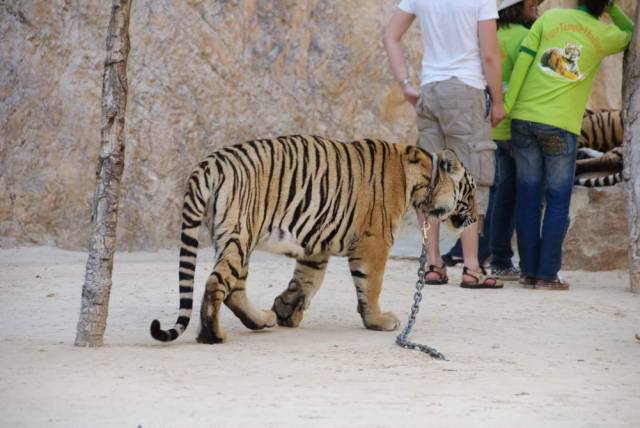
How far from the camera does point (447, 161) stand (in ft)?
24.7

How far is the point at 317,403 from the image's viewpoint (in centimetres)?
507

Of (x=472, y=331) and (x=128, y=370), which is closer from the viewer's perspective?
(x=128, y=370)

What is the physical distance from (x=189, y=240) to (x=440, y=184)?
6.12ft

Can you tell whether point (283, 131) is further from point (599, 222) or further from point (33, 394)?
point (33, 394)

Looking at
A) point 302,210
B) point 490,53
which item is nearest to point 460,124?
point 490,53

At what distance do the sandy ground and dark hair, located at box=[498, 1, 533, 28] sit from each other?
214 cm

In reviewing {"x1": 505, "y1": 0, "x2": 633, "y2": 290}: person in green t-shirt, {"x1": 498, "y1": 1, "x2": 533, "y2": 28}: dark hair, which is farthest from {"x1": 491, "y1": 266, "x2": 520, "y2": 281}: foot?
{"x1": 498, "y1": 1, "x2": 533, "y2": 28}: dark hair

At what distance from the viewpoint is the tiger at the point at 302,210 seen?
21.3 feet

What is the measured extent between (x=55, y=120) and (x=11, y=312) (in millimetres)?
3568

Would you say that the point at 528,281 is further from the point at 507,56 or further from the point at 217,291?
the point at 217,291

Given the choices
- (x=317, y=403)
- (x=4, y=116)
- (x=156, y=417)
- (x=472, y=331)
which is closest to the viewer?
(x=156, y=417)

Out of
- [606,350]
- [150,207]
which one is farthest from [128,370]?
[150,207]

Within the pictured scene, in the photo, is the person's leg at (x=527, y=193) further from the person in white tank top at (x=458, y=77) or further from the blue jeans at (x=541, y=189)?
the person in white tank top at (x=458, y=77)

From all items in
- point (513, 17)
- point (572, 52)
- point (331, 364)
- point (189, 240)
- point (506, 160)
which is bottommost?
point (331, 364)
